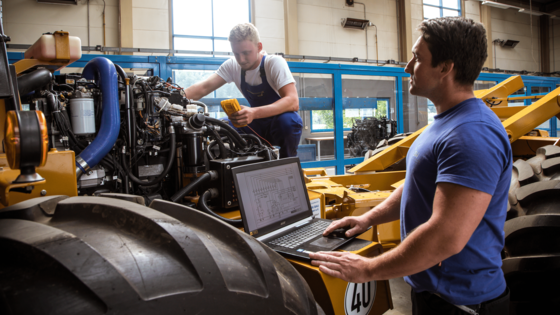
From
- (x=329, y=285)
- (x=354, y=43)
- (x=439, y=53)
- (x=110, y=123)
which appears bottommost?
(x=329, y=285)

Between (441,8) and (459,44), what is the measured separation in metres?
13.3

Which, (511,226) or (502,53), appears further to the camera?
(502,53)

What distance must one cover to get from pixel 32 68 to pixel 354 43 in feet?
34.1

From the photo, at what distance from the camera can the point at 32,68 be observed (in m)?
1.45

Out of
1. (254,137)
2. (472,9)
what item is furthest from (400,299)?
(472,9)

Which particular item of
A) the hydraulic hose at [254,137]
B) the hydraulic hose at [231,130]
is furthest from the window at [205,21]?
the hydraulic hose at [231,130]

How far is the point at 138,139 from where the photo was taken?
7.11 feet

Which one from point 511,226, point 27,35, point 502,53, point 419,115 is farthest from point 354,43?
point 511,226

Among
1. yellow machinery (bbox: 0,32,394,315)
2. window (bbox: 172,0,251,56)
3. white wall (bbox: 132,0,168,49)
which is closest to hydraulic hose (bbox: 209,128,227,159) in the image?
yellow machinery (bbox: 0,32,394,315)

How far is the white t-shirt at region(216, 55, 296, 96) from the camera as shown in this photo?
120 inches

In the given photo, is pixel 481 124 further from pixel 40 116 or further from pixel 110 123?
pixel 110 123

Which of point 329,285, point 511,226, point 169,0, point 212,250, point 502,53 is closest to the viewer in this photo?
point 212,250

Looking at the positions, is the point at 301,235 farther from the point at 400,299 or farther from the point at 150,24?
Answer: the point at 150,24

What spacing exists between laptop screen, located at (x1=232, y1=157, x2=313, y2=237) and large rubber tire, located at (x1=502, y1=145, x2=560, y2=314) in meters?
1.02
